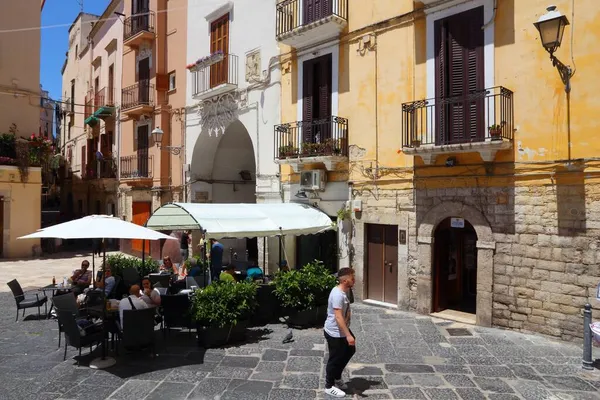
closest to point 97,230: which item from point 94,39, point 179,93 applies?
point 179,93

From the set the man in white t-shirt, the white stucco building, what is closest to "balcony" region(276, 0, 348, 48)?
the white stucco building

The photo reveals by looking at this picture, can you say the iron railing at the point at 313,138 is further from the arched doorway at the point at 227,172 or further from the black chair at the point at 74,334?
the black chair at the point at 74,334

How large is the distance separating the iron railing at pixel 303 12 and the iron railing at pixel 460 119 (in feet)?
11.4

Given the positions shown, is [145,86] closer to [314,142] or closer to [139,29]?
[139,29]

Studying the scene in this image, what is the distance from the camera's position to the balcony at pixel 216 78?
15.0 metres

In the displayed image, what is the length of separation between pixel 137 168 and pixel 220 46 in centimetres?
752

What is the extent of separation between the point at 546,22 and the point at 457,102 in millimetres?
2207

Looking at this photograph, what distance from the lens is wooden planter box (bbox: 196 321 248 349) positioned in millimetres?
7523

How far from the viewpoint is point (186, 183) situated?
1772cm

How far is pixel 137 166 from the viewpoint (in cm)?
2033

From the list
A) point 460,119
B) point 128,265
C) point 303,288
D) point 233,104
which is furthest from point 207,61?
point 303,288

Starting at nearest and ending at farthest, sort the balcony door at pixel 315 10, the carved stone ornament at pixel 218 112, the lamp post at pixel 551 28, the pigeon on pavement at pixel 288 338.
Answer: the lamp post at pixel 551 28 → the pigeon on pavement at pixel 288 338 → the balcony door at pixel 315 10 → the carved stone ornament at pixel 218 112

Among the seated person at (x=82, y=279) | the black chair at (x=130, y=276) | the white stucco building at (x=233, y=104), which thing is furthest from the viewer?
the white stucco building at (x=233, y=104)

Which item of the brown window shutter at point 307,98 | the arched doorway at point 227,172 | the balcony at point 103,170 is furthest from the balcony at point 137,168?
the brown window shutter at point 307,98
